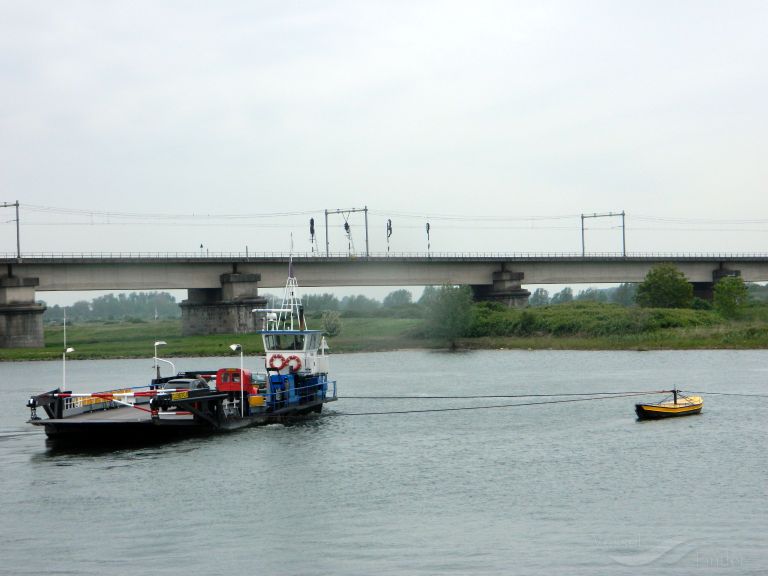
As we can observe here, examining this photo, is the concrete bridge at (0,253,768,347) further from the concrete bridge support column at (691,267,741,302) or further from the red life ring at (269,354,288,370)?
the red life ring at (269,354,288,370)

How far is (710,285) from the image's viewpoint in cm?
17500

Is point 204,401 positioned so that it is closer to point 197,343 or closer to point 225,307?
point 197,343

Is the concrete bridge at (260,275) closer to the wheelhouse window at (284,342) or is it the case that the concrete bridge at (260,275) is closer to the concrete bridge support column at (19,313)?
the concrete bridge support column at (19,313)

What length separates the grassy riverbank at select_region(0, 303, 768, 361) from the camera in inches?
4486

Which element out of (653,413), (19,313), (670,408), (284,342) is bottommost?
(653,413)

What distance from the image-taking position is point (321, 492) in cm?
3812

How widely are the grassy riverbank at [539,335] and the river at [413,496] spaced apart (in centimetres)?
5217

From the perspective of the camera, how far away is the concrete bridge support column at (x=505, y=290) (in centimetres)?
15462

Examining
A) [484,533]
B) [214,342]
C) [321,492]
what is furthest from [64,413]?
[214,342]

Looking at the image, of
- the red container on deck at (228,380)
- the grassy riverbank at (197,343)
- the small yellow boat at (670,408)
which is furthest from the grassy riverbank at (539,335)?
the red container on deck at (228,380)

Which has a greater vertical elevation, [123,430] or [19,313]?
[19,313]

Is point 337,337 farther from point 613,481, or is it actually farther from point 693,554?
point 693,554

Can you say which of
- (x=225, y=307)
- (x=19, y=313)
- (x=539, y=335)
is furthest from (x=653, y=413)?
(x=225, y=307)

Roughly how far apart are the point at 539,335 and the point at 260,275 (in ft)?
123
